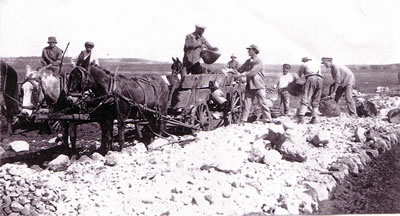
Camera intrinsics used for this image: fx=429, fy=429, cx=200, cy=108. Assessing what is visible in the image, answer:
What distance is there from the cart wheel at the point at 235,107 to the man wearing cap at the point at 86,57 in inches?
113

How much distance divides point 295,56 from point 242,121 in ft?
5.36

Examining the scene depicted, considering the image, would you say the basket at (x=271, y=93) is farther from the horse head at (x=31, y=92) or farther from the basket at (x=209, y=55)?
the horse head at (x=31, y=92)

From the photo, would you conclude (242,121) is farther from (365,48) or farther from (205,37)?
(365,48)

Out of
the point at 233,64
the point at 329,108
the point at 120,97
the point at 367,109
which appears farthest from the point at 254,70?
the point at 233,64

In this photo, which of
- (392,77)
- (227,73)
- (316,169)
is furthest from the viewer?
(392,77)

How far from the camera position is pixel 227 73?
28.7ft

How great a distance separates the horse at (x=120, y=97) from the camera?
6336 mm

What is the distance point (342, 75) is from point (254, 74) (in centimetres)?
203

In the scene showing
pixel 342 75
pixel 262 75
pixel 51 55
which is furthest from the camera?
pixel 342 75

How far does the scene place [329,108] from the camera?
9.39 meters

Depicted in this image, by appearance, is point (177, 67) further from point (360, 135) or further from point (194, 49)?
point (360, 135)

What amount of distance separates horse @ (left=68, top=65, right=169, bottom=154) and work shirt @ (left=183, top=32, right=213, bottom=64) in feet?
2.44

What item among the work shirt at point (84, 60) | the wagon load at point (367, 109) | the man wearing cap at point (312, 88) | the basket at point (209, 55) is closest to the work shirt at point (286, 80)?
the man wearing cap at point (312, 88)

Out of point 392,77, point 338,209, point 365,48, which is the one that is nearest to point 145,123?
point 338,209
